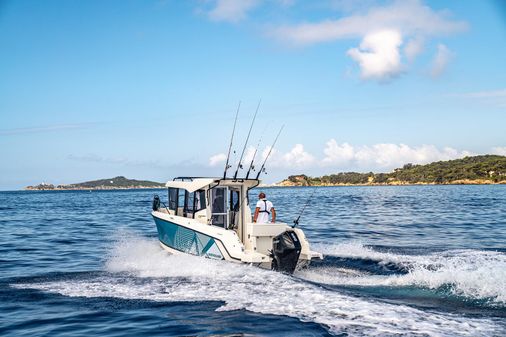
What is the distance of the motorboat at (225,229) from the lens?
41.4 feet

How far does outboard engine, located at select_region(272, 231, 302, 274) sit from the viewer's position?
1257cm

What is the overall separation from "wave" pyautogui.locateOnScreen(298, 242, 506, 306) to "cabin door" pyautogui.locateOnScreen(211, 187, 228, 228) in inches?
110

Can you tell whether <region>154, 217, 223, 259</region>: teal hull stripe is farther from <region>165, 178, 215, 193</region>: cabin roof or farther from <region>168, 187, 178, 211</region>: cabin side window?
<region>165, 178, 215, 193</region>: cabin roof

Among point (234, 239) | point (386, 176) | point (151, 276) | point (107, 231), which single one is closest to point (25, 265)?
point (151, 276)

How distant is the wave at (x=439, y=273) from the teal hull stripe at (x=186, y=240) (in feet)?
8.23

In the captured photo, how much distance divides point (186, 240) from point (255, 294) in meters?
4.57

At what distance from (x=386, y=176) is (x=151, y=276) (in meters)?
180

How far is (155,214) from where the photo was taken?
16.5 meters

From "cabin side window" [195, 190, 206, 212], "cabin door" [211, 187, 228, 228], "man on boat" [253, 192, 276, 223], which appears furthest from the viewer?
"cabin side window" [195, 190, 206, 212]

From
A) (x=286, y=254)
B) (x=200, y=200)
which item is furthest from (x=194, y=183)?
(x=286, y=254)

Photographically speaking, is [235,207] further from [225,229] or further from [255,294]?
[255,294]

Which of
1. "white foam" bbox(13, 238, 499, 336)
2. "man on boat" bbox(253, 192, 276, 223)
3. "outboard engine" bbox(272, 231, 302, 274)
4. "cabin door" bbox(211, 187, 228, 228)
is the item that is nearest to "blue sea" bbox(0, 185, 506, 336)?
"white foam" bbox(13, 238, 499, 336)

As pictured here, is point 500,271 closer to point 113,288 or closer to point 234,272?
point 234,272

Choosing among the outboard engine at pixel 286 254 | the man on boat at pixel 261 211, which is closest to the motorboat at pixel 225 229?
the outboard engine at pixel 286 254
